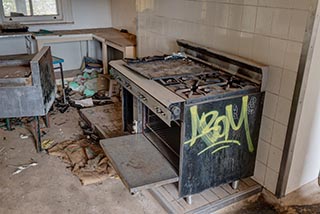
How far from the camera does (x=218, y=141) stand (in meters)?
2.01

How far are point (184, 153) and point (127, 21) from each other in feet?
11.1

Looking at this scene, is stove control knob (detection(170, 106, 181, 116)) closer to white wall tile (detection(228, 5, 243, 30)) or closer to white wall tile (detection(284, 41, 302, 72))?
white wall tile (detection(284, 41, 302, 72))

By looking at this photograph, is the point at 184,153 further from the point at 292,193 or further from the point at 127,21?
the point at 127,21

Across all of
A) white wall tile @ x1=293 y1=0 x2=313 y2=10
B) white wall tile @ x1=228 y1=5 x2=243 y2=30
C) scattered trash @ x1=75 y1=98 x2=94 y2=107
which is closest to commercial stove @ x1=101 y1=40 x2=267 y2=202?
white wall tile @ x1=228 y1=5 x2=243 y2=30

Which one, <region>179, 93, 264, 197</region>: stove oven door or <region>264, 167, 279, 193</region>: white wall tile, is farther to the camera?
<region>264, 167, 279, 193</region>: white wall tile

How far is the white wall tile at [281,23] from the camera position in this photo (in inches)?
73.3

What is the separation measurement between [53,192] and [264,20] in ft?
6.50

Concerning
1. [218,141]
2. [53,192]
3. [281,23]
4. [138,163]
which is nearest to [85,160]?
[53,192]

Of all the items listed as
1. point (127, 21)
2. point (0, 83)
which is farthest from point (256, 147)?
point (127, 21)

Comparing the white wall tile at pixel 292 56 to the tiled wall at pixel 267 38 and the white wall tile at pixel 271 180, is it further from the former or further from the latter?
the white wall tile at pixel 271 180

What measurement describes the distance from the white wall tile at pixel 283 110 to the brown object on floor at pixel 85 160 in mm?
1389

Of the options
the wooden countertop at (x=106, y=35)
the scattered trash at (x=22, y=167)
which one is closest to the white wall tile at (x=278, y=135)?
the scattered trash at (x=22, y=167)

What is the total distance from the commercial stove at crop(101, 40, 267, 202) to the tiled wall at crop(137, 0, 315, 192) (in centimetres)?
8

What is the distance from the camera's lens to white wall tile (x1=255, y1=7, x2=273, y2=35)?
1973 mm
